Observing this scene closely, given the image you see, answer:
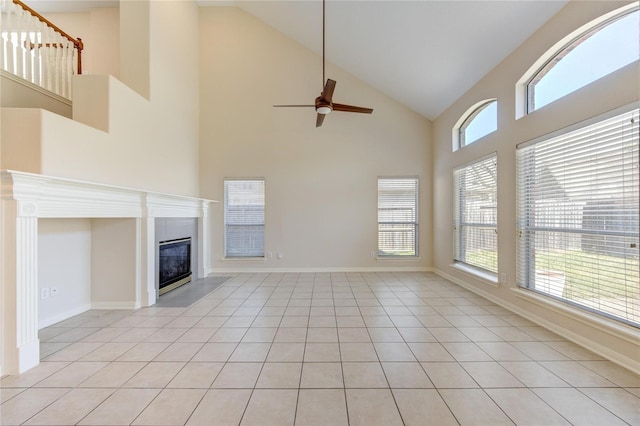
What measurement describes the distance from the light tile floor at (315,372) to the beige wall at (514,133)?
7.6 inches

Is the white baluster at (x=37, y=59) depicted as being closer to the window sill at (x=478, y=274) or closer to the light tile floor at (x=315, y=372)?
the light tile floor at (x=315, y=372)

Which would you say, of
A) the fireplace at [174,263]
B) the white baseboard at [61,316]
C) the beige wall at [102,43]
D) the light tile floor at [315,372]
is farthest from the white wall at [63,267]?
the beige wall at [102,43]

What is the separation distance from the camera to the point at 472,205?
4637 millimetres

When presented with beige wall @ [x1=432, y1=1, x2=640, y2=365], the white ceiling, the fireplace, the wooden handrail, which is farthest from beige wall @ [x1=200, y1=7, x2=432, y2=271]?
the wooden handrail

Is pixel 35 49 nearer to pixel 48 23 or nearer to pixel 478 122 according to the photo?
pixel 48 23

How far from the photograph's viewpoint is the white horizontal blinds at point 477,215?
13.3 ft

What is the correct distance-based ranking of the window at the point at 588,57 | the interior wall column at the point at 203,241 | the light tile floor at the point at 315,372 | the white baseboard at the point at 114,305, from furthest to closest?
the interior wall column at the point at 203,241
the white baseboard at the point at 114,305
the window at the point at 588,57
the light tile floor at the point at 315,372

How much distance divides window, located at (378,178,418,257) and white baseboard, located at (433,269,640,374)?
101 inches

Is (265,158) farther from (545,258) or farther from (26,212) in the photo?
(545,258)

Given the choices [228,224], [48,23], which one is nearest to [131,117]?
[48,23]

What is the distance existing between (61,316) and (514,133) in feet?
19.9

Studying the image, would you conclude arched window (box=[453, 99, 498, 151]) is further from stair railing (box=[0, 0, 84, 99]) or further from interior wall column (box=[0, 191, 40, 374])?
stair railing (box=[0, 0, 84, 99])

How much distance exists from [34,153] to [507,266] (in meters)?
5.54

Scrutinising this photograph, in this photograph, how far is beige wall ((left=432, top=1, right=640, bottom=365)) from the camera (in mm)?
2340
